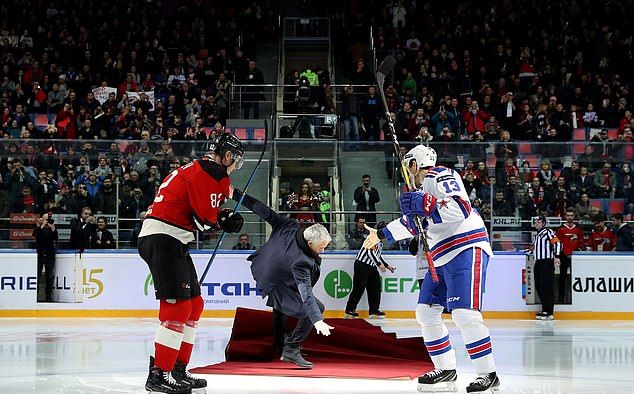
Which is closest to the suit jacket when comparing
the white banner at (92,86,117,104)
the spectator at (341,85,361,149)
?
the spectator at (341,85,361,149)

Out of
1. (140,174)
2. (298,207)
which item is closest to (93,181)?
(140,174)

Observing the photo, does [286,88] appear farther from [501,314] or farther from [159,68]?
[501,314]

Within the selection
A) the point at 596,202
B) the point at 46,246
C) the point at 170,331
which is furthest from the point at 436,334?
the point at 46,246

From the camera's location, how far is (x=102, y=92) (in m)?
22.3

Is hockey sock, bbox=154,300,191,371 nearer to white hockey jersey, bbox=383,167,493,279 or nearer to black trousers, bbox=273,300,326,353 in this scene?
white hockey jersey, bbox=383,167,493,279

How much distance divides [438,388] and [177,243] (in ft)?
7.47

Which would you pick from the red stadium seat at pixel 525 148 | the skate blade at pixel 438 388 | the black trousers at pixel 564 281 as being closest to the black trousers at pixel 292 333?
the skate blade at pixel 438 388

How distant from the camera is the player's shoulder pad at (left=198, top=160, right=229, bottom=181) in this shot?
7.51 metres

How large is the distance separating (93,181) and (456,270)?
9.15m

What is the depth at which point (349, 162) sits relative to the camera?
16344 mm

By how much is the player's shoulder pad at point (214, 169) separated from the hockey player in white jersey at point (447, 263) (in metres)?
1.38

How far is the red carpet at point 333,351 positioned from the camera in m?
9.38

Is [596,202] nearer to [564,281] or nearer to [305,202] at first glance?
[564,281]

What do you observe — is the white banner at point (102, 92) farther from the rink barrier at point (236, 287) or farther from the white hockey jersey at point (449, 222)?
the white hockey jersey at point (449, 222)
